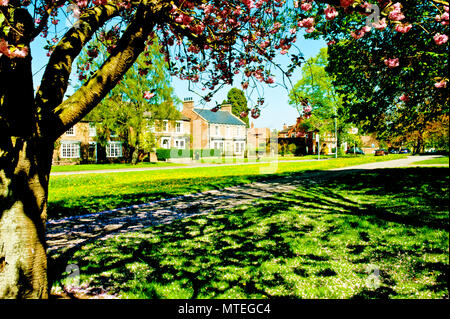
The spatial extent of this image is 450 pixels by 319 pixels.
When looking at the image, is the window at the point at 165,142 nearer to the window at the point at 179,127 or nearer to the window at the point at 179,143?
the window at the point at 179,143

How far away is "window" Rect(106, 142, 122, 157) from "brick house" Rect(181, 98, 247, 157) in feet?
42.0

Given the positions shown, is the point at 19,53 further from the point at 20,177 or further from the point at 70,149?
the point at 70,149

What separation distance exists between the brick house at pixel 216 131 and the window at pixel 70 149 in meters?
18.5

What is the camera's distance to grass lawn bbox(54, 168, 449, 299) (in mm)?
3750

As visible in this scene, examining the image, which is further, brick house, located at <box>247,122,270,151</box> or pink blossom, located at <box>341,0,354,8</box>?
brick house, located at <box>247,122,270,151</box>

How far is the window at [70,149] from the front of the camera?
37.0 m

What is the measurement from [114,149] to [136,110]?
11.7 meters

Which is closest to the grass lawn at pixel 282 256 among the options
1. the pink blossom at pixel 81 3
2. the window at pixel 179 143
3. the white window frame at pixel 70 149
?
the pink blossom at pixel 81 3

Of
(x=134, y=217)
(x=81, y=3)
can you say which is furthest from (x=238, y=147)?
(x=81, y=3)

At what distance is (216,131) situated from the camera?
52.8 metres

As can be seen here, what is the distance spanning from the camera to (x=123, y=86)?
2962cm

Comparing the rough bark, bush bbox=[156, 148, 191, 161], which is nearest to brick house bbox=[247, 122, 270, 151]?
bush bbox=[156, 148, 191, 161]

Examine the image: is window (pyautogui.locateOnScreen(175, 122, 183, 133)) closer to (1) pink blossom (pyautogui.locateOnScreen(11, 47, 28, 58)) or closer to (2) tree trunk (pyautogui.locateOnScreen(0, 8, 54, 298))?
(2) tree trunk (pyautogui.locateOnScreen(0, 8, 54, 298))
